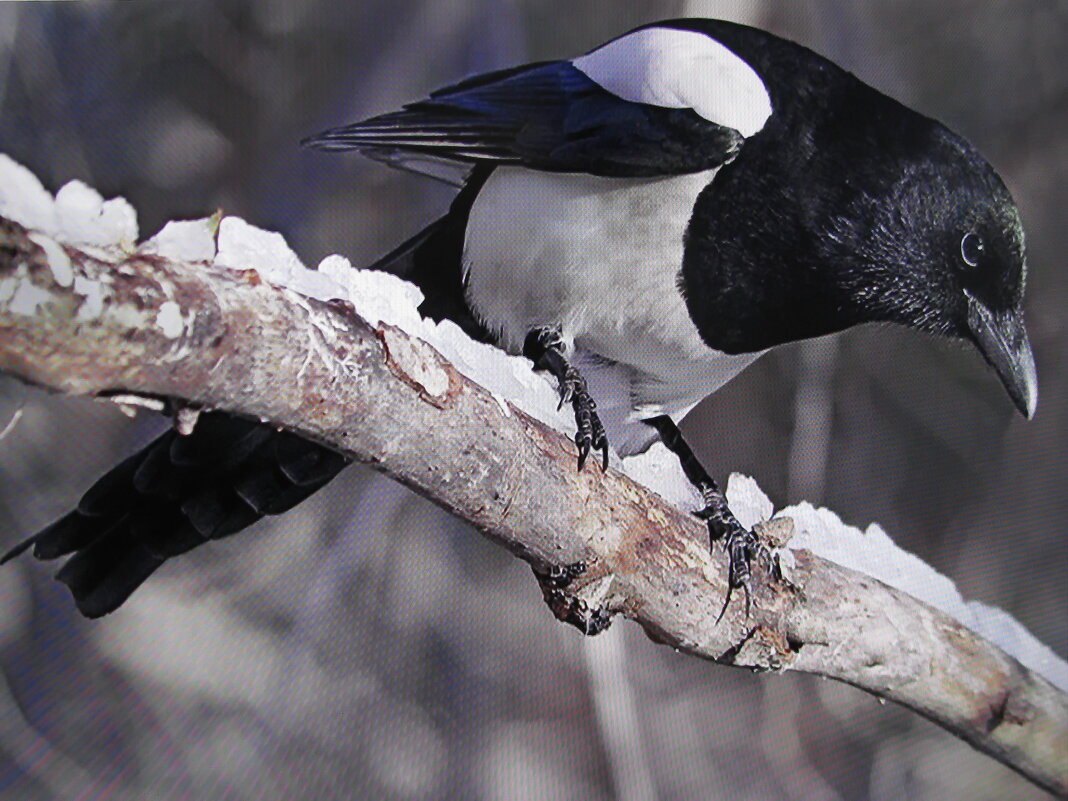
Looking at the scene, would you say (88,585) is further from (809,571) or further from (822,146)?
(822,146)

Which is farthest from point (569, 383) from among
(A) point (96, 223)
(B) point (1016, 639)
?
(B) point (1016, 639)

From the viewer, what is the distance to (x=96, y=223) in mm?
361

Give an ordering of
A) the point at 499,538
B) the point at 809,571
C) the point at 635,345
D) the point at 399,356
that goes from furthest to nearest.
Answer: the point at 635,345, the point at 809,571, the point at 499,538, the point at 399,356

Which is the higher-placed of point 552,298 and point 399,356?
point 399,356

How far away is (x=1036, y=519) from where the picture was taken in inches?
40.1

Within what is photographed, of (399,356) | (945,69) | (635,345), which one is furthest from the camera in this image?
(945,69)

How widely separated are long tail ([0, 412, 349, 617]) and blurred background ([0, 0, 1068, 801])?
0.06 ft

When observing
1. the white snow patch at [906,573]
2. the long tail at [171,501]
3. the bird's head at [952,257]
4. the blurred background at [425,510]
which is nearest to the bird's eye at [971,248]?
the bird's head at [952,257]

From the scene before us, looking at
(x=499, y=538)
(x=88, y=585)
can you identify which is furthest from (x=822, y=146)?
(x=88, y=585)

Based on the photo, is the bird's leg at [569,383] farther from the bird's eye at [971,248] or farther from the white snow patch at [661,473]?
the bird's eye at [971,248]

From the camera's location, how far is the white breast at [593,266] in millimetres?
721

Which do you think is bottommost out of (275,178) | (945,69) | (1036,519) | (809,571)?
(1036,519)

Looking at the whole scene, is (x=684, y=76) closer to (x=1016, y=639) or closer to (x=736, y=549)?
(x=736, y=549)

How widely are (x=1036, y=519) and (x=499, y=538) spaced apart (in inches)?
28.2
